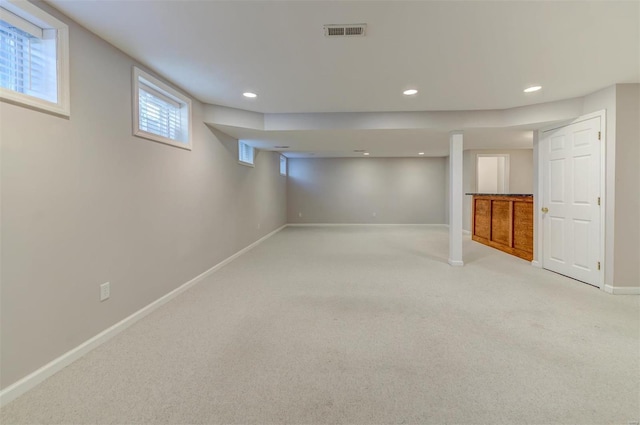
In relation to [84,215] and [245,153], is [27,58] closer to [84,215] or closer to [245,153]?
[84,215]

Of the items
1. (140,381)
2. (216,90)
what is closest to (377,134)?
(216,90)

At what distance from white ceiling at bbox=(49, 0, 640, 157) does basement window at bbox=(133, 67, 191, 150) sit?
153 mm

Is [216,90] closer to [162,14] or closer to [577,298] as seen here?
[162,14]

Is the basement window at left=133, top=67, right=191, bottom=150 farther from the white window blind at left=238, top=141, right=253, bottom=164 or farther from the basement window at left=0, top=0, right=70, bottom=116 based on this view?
the white window blind at left=238, top=141, right=253, bottom=164

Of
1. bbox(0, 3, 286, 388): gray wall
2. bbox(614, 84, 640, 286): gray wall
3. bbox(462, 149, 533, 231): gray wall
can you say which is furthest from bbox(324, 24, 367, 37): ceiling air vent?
bbox(462, 149, 533, 231): gray wall

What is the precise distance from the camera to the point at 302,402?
150 cm

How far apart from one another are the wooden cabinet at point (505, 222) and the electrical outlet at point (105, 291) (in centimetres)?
558

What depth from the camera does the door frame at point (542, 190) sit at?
10.4 feet

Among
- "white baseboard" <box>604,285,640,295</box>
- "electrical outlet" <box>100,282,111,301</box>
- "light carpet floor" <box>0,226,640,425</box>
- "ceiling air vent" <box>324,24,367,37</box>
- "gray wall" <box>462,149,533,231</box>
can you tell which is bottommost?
"light carpet floor" <box>0,226,640,425</box>

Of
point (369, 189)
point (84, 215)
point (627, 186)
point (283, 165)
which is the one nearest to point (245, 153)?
point (283, 165)

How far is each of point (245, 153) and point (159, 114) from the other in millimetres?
2602

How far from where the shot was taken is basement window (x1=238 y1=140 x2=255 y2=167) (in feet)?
16.8

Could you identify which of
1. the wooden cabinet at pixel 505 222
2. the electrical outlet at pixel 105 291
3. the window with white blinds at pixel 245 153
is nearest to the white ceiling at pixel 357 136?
the window with white blinds at pixel 245 153

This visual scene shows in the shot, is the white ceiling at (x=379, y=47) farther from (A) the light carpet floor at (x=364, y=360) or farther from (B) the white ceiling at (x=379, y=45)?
(A) the light carpet floor at (x=364, y=360)
